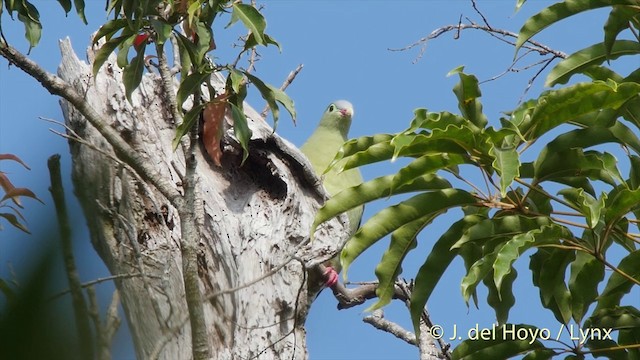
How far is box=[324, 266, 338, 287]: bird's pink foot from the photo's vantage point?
13.4ft

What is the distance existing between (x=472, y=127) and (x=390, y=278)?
499 mm

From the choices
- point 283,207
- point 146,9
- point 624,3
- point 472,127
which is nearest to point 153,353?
point 472,127

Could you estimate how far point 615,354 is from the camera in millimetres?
2475

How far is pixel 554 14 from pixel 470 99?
36 centimetres

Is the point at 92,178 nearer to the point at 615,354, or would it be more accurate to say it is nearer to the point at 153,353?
the point at 153,353

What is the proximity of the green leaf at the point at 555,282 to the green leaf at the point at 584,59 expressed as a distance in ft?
1.56

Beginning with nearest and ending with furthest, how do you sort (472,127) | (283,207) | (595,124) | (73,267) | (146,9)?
(73,267), (472,127), (595,124), (146,9), (283,207)

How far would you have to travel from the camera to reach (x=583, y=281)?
2.39m

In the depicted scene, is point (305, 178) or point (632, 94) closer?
point (632, 94)

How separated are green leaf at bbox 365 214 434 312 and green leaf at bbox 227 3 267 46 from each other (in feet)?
3.23

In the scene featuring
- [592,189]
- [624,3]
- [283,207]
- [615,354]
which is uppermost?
[283,207]

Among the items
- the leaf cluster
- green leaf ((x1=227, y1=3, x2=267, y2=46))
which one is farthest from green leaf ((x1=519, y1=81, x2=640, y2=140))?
green leaf ((x1=227, y1=3, x2=267, y2=46))

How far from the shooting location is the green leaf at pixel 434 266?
2.30 metres

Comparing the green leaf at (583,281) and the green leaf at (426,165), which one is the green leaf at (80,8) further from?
the green leaf at (583,281)
